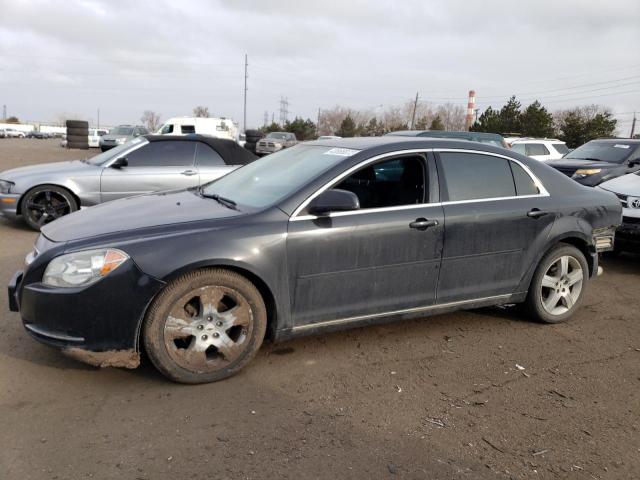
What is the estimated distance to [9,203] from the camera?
291 inches

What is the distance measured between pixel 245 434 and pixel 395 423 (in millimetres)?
838

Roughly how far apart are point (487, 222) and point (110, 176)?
18.7 feet

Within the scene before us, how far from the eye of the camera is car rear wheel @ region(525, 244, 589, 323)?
4.35m

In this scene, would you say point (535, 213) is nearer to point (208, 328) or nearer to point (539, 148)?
point (208, 328)

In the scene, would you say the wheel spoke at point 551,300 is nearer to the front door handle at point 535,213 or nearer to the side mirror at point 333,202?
the front door handle at point 535,213

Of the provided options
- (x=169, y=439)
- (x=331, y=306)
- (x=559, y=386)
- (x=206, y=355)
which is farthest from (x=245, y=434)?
(x=559, y=386)

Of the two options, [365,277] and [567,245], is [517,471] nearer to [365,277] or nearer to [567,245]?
[365,277]

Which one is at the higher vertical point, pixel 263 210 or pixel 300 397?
pixel 263 210

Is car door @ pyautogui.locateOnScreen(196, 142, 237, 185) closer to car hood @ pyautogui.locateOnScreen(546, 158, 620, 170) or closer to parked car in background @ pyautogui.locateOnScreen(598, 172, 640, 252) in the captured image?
parked car in background @ pyautogui.locateOnScreen(598, 172, 640, 252)

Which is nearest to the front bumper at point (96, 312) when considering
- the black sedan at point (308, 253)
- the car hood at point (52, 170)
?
the black sedan at point (308, 253)

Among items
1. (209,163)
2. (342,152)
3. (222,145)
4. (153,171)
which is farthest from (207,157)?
(342,152)

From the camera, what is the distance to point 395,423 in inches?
Answer: 115

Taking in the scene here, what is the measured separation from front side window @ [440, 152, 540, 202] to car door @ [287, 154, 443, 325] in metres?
0.17

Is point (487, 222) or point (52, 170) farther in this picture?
point (52, 170)
